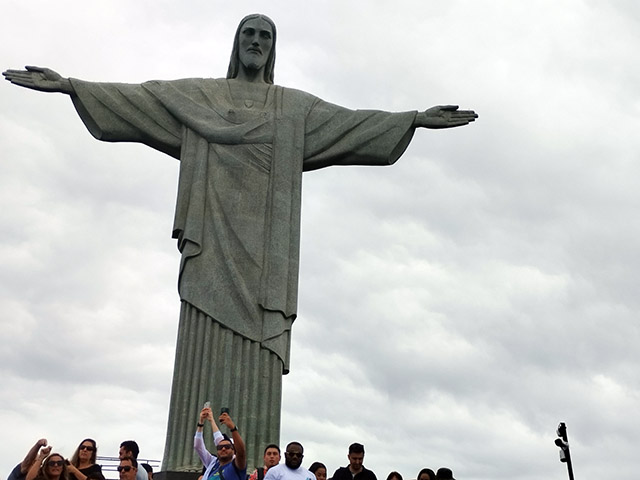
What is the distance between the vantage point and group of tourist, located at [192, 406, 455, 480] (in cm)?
933

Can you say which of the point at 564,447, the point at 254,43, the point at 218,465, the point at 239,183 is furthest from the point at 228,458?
the point at 564,447

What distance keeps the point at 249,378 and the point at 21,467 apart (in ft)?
15.0

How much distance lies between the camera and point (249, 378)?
13.5 meters

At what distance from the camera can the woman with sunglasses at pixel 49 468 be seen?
915cm

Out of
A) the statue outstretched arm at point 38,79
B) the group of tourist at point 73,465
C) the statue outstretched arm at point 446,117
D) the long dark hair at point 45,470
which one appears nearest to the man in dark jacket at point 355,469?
the group of tourist at point 73,465

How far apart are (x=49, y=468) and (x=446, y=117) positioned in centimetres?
861

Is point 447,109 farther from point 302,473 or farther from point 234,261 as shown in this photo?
point 302,473

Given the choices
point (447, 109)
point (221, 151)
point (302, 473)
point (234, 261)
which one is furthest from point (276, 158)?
point (302, 473)

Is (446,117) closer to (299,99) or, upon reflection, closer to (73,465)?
(299,99)

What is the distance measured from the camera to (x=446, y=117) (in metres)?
15.1

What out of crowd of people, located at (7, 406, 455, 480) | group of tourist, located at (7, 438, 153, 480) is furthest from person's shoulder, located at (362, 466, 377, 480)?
group of tourist, located at (7, 438, 153, 480)

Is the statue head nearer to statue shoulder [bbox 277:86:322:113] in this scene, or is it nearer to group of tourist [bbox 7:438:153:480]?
statue shoulder [bbox 277:86:322:113]

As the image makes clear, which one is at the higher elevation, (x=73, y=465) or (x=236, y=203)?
(x=236, y=203)

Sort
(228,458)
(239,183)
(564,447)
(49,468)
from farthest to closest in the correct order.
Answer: (564,447)
(239,183)
(228,458)
(49,468)
